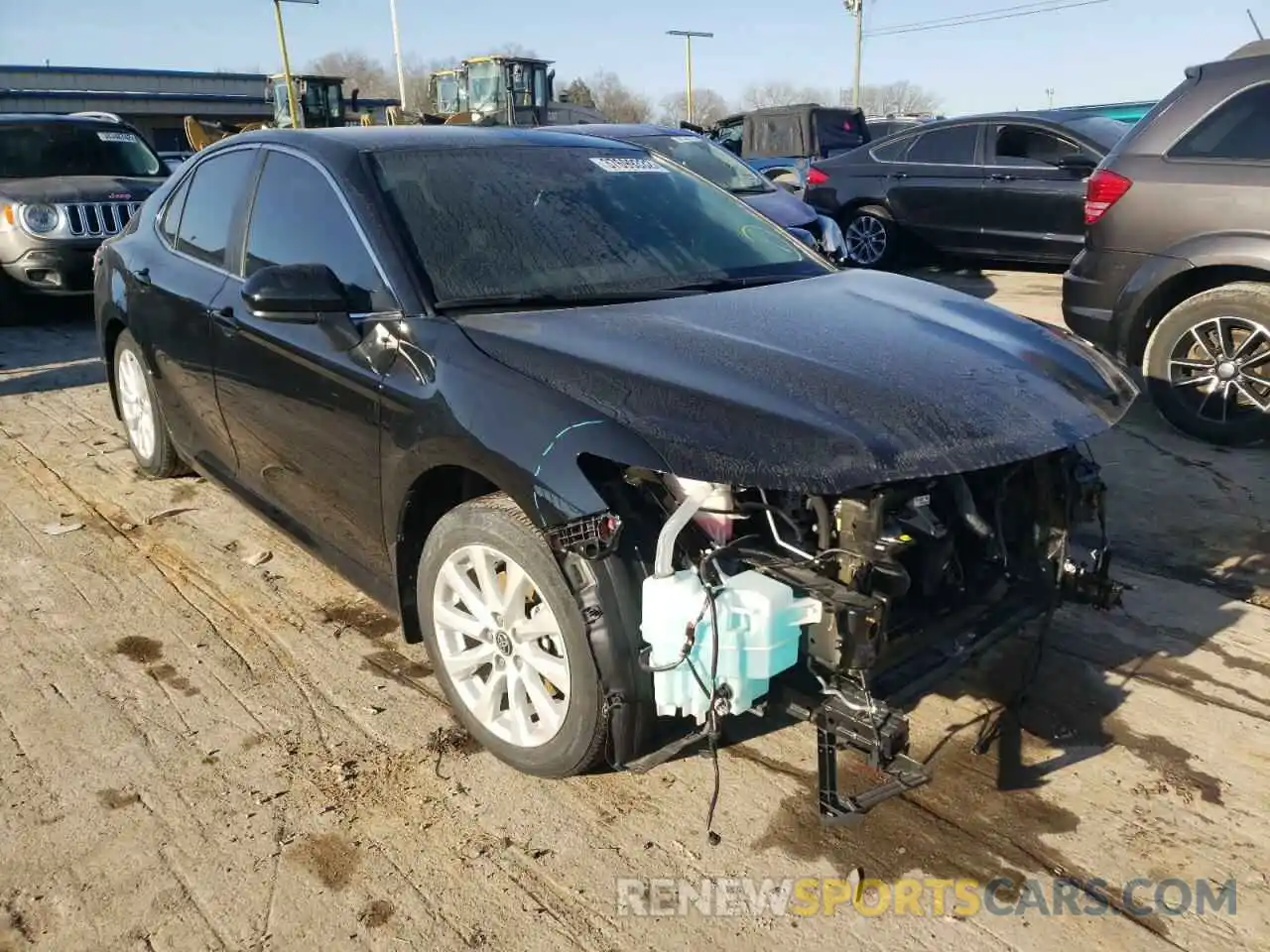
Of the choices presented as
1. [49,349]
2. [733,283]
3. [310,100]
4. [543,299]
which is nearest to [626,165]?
[733,283]

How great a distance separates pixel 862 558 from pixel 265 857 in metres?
1.62

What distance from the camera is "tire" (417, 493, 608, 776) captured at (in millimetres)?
2461

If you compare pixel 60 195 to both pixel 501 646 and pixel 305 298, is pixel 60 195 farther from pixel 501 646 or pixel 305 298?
pixel 501 646

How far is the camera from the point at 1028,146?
991 centimetres

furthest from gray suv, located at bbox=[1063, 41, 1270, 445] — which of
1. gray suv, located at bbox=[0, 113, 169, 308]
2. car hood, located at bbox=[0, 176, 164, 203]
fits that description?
car hood, located at bbox=[0, 176, 164, 203]

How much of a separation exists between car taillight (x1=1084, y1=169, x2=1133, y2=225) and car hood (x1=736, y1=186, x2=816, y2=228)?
117 inches

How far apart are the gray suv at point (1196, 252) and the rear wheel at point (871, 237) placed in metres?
5.11

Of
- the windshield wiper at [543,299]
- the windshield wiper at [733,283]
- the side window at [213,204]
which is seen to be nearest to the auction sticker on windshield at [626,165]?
the windshield wiper at [733,283]

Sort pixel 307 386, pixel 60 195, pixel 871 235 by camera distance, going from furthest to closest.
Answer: pixel 871 235
pixel 60 195
pixel 307 386

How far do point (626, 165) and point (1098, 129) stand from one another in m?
7.57

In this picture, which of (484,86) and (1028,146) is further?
(484,86)

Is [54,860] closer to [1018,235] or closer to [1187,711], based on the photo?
[1187,711]

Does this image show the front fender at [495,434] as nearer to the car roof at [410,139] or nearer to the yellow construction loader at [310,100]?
the car roof at [410,139]

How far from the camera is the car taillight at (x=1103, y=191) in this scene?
218 inches
